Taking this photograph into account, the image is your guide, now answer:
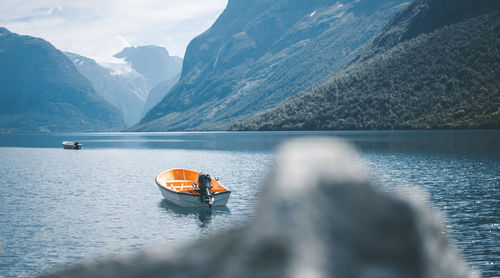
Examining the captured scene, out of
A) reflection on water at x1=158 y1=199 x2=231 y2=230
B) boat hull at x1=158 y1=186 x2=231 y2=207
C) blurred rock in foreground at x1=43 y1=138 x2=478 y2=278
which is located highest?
blurred rock in foreground at x1=43 y1=138 x2=478 y2=278

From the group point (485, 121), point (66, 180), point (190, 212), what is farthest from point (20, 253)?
point (485, 121)

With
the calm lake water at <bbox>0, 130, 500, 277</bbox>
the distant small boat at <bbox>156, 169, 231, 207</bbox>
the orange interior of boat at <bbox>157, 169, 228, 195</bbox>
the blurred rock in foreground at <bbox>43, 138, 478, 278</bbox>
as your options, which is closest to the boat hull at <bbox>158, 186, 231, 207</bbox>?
the distant small boat at <bbox>156, 169, 231, 207</bbox>

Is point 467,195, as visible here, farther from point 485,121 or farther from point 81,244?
point 485,121

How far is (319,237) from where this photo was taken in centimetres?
159

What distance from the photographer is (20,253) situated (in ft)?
78.8

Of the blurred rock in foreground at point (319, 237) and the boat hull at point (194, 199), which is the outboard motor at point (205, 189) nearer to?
the boat hull at point (194, 199)

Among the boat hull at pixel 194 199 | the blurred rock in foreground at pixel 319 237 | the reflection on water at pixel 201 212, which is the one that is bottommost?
the reflection on water at pixel 201 212

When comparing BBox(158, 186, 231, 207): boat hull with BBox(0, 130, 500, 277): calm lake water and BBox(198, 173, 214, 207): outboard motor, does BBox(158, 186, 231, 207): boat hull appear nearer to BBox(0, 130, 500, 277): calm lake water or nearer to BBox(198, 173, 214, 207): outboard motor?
BBox(198, 173, 214, 207): outboard motor

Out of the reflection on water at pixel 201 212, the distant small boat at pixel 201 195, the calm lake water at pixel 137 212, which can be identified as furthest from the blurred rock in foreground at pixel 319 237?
the distant small boat at pixel 201 195

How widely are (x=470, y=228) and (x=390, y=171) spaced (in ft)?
105

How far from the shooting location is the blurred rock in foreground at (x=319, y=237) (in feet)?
5.05

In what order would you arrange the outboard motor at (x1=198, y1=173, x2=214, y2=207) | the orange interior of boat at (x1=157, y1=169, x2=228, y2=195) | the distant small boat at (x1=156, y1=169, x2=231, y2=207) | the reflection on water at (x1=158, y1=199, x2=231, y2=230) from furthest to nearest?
the orange interior of boat at (x1=157, y1=169, x2=228, y2=195) → the distant small boat at (x1=156, y1=169, x2=231, y2=207) → the outboard motor at (x1=198, y1=173, x2=214, y2=207) → the reflection on water at (x1=158, y1=199, x2=231, y2=230)

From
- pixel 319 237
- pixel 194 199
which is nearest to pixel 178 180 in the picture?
pixel 194 199

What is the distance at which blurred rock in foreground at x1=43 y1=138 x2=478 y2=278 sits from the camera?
1538 millimetres
